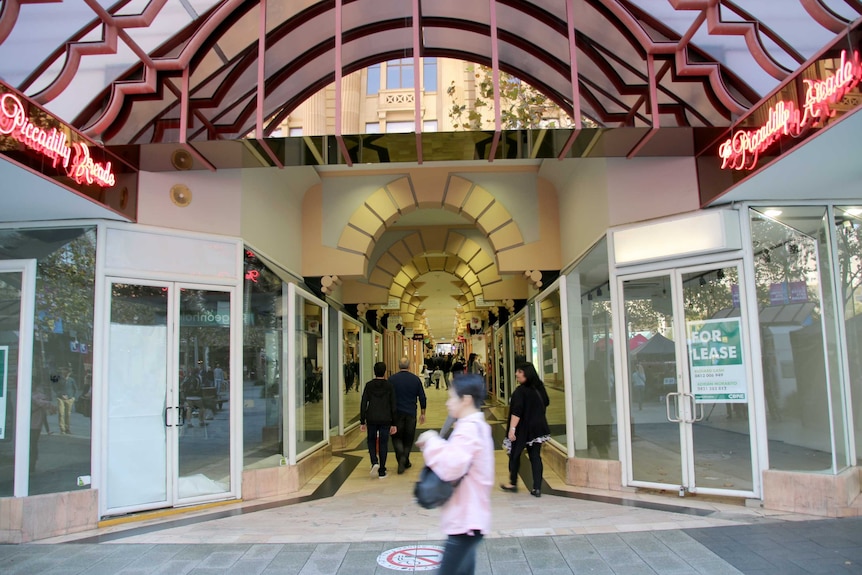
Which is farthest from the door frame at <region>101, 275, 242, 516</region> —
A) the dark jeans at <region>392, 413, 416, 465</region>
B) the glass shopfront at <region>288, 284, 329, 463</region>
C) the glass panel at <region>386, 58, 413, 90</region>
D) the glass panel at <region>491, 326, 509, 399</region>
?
the glass panel at <region>491, 326, 509, 399</region>

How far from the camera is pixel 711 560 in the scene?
15.1 feet

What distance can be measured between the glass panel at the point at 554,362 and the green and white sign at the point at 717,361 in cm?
231

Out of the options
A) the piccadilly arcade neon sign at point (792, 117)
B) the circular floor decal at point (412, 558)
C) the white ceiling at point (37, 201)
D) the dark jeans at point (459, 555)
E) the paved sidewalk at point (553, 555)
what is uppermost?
the piccadilly arcade neon sign at point (792, 117)

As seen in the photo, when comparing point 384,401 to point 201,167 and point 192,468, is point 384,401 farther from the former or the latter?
point 201,167

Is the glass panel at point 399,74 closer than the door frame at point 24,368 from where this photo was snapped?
No

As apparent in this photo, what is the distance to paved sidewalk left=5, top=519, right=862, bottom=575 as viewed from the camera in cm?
452

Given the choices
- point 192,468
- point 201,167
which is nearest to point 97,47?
point 201,167

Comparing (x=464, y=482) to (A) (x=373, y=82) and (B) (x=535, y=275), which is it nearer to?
(B) (x=535, y=275)

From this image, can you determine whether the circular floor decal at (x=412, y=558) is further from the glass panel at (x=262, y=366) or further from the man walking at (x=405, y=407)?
the man walking at (x=405, y=407)

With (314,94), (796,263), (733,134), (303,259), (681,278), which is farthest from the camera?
(303,259)

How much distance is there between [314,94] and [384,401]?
4.35 meters

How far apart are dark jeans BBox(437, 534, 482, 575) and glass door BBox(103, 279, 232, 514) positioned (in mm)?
4517

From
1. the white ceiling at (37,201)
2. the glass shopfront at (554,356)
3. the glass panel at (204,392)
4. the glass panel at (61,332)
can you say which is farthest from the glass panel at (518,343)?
the white ceiling at (37,201)

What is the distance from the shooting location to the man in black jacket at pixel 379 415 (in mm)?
8961
